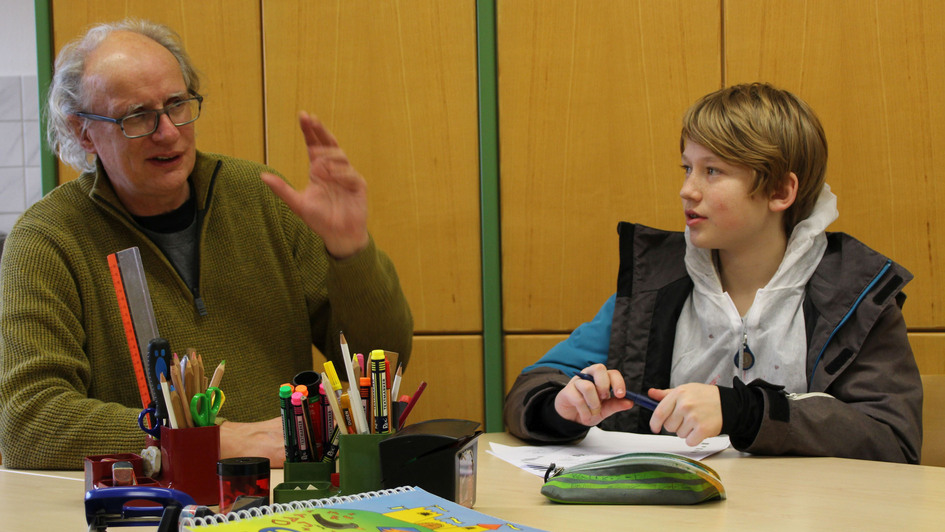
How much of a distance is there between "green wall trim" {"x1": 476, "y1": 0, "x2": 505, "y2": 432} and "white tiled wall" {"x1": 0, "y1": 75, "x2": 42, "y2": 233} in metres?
1.63

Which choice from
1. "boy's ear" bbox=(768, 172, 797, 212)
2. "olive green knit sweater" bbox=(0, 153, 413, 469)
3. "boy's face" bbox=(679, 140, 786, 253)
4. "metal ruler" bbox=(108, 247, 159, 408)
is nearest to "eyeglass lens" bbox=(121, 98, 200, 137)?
"olive green knit sweater" bbox=(0, 153, 413, 469)

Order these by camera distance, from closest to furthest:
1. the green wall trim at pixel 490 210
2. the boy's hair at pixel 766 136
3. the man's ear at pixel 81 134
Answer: the boy's hair at pixel 766 136 < the man's ear at pixel 81 134 < the green wall trim at pixel 490 210

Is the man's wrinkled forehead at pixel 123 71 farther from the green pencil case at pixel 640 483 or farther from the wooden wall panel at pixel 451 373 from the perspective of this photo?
the green pencil case at pixel 640 483

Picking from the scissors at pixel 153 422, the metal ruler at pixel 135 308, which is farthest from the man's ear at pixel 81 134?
the scissors at pixel 153 422

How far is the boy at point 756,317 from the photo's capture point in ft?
4.16

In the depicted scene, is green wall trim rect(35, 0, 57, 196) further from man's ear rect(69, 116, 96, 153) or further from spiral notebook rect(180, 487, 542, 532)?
spiral notebook rect(180, 487, 542, 532)

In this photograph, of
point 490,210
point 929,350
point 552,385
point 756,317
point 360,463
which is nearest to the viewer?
point 360,463

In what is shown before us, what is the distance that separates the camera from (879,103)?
214cm

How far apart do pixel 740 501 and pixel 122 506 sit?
0.67 metres

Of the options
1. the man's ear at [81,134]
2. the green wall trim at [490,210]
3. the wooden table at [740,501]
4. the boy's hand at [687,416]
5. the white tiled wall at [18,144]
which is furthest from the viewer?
the white tiled wall at [18,144]

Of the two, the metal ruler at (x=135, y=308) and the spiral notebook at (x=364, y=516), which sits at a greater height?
the metal ruler at (x=135, y=308)

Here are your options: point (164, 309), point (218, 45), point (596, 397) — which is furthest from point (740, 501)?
point (218, 45)

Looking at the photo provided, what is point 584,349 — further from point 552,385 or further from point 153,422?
point 153,422

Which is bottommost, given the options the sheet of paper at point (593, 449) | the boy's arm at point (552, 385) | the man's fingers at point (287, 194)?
the sheet of paper at point (593, 449)
